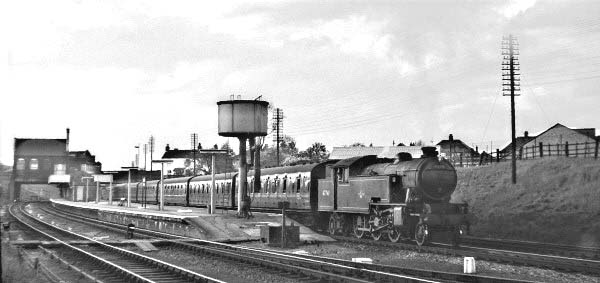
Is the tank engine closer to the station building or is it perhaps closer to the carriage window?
the carriage window

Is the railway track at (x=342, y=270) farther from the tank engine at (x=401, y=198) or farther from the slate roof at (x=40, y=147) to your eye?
the slate roof at (x=40, y=147)

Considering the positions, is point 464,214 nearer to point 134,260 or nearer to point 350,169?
point 350,169

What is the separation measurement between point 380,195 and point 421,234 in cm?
228

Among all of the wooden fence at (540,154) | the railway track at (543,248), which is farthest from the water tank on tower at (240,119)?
the wooden fence at (540,154)

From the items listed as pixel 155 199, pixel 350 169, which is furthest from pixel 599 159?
pixel 155 199

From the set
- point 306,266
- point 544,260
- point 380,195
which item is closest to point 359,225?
point 380,195

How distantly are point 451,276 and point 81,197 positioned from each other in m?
83.8

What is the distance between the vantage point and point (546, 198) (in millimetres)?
33062

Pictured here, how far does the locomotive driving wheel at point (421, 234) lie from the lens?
2098 cm

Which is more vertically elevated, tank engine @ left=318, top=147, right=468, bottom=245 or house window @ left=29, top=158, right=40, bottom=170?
house window @ left=29, top=158, right=40, bottom=170

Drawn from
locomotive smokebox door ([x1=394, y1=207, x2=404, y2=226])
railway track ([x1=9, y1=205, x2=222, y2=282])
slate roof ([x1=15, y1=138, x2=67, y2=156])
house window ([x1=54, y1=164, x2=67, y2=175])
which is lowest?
railway track ([x1=9, y1=205, x2=222, y2=282])

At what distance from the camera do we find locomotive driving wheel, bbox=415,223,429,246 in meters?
21.0

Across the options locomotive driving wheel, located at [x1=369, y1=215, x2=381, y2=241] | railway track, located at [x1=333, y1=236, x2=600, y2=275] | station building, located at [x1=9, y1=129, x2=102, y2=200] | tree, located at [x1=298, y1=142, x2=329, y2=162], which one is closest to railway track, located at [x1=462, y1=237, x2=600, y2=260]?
railway track, located at [x1=333, y1=236, x2=600, y2=275]

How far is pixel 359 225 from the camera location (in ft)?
81.4
